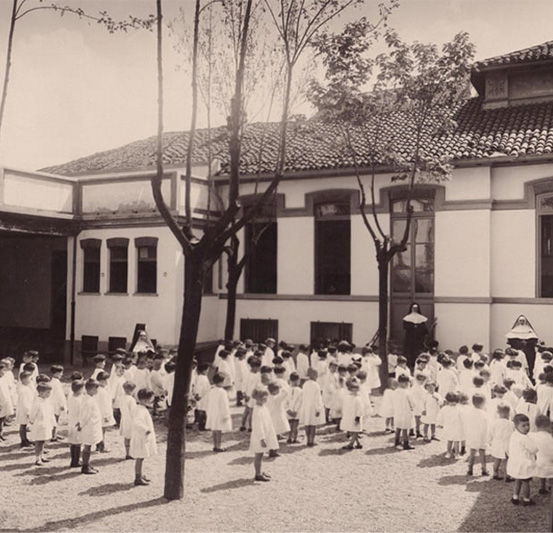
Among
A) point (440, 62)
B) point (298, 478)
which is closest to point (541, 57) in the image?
point (440, 62)

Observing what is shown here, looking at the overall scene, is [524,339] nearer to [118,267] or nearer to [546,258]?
[546,258]

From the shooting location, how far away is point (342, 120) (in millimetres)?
14719

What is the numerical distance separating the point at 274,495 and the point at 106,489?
2113 millimetres

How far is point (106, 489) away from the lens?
332 inches

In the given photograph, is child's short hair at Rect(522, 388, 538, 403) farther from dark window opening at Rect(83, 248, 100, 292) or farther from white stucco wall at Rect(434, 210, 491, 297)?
dark window opening at Rect(83, 248, 100, 292)

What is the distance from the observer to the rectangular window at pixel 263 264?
21.2 metres

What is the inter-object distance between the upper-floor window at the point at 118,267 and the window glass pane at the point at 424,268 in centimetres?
871

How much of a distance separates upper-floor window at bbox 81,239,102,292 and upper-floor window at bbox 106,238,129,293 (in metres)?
0.56

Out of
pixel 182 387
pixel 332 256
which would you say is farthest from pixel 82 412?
pixel 332 256

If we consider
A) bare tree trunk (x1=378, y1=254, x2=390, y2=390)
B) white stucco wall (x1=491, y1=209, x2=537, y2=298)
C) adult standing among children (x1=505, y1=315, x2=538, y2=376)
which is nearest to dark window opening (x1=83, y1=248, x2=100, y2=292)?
bare tree trunk (x1=378, y1=254, x2=390, y2=390)

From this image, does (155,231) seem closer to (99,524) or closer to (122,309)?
(122,309)

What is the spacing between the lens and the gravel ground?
7.25m

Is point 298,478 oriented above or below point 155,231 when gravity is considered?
below

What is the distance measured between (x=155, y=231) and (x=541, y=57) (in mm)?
12442
